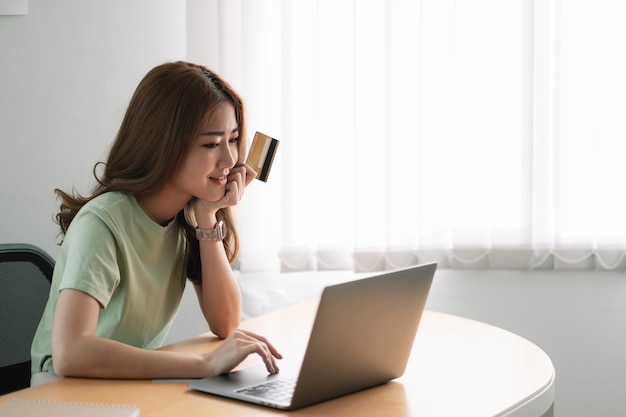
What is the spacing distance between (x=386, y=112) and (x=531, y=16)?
512 mm

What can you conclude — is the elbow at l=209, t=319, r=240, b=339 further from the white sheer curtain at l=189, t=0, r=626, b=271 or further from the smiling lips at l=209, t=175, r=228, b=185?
the white sheer curtain at l=189, t=0, r=626, b=271

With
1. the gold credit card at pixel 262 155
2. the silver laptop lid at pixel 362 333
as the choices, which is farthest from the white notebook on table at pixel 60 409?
the gold credit card at pixel 262 155

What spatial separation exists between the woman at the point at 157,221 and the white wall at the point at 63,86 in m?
0.92

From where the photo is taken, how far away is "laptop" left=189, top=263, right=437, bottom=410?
1.18m

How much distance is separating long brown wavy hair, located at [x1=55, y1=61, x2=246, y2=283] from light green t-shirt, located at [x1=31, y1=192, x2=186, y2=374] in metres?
0.06

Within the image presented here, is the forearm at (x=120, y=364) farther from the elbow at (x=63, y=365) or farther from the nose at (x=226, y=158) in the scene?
the nose at (x=226, y=158)

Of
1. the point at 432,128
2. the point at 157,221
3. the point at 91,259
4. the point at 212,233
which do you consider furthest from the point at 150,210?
the point at 432,128

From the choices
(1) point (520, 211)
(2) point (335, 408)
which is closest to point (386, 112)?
(1) point (520, 211)

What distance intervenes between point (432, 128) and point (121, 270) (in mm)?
1232

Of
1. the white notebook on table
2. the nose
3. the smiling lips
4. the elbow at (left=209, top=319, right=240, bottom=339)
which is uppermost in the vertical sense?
the nose

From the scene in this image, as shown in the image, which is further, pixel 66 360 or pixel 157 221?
pixel 157 221

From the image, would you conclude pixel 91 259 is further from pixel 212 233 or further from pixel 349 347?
pixel 349 347

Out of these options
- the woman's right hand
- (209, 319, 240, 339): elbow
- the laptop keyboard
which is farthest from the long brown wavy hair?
the laptop keyboard

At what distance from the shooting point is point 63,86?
267 cm
